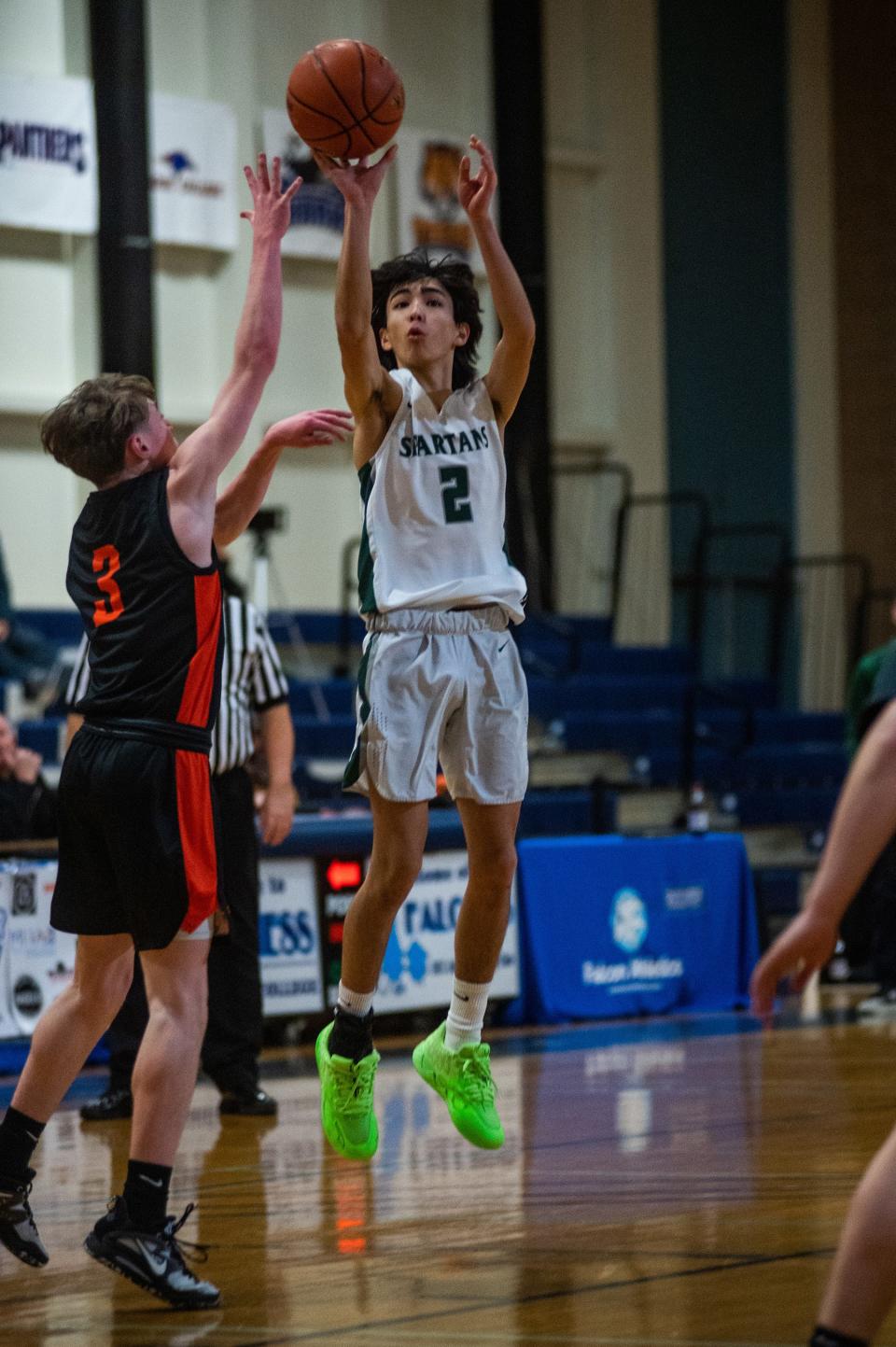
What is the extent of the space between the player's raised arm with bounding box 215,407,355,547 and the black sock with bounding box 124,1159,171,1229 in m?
1.26

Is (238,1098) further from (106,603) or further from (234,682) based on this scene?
(106,603)

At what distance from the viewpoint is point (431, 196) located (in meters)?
14.9

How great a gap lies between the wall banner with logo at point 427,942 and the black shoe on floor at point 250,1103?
6.36ft

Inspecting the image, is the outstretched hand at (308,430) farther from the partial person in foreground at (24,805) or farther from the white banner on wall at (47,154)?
the white banner on wall at (47,154)

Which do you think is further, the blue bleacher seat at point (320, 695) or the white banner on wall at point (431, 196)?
the white banner on wall at point (431, 196)

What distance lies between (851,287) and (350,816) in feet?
34.2

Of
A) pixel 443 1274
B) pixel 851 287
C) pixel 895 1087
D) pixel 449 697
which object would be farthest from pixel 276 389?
pixel 443 1274

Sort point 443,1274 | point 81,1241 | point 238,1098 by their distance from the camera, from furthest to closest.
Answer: point 238,1098 → point 81,1241 → point 443,1274

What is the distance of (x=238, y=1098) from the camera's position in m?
6.46

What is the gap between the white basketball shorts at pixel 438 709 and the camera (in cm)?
465

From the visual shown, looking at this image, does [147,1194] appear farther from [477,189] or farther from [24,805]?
[24,805]

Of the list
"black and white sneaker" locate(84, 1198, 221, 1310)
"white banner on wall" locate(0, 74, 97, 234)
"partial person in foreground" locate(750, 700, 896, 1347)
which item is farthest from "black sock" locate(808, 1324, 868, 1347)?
"white banner on wall" locate(0, 74, 97, 234)

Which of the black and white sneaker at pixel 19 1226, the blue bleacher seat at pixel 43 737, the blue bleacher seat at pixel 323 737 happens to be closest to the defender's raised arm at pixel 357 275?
the black and white sneaker at pixel 19 1226

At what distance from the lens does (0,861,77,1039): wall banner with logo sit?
7.59 meters
